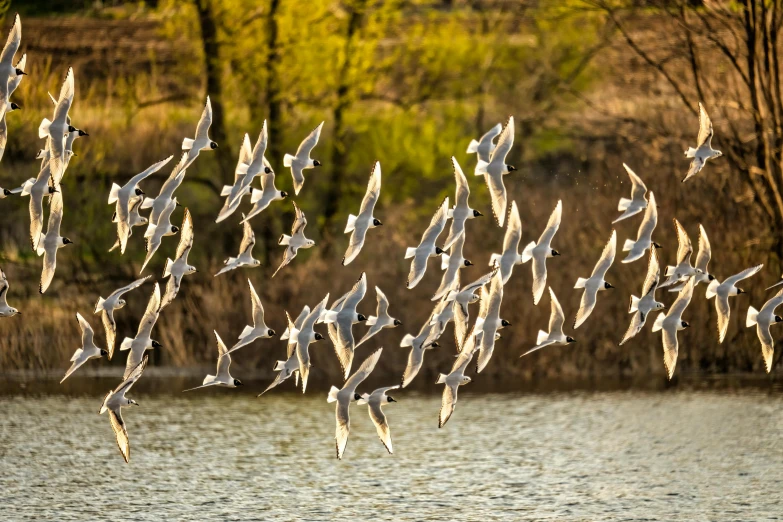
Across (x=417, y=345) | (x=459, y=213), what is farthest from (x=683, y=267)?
(x=417, y=345)

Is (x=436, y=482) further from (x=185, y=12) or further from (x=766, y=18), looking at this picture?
(x=185, y=12)

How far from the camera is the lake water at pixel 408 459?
25234 mm

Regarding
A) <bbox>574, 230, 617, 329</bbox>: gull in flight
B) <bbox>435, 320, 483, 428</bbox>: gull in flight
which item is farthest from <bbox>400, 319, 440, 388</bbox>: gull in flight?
<bbox>574, 230, 617, 329</bbox>: gull in flight

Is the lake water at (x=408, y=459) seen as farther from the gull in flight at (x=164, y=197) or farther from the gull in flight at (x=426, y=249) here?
the gull in flight at (x=164, y=197)

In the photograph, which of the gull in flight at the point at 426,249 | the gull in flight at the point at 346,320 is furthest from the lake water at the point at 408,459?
the gull in flight at the point at 426,249

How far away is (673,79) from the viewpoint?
34.1m

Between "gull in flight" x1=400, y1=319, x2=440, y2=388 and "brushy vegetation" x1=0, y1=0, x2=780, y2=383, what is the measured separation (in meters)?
7.27

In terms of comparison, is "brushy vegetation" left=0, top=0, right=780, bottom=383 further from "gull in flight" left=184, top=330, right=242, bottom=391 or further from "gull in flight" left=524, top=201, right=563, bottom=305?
"gull in flight" left=524, top=201, right=563, bottom=305

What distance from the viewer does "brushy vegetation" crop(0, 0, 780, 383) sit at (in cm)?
3306

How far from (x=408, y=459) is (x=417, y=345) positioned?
4817 mm

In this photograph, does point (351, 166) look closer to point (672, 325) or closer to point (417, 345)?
point (417, 345)

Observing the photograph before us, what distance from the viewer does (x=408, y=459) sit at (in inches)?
1152

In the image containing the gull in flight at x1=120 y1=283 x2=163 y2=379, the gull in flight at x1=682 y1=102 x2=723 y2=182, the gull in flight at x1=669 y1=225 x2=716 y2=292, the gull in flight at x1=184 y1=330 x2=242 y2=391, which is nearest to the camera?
the gull in flight at x1=120 y1=283 x2=163 y2=379

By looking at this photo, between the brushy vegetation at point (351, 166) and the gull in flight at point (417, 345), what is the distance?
727 centimetres
